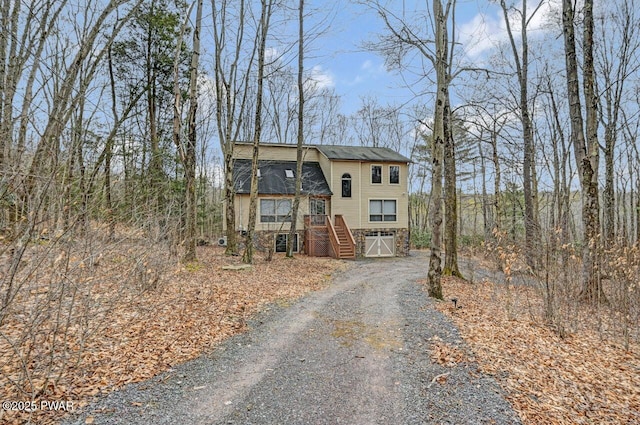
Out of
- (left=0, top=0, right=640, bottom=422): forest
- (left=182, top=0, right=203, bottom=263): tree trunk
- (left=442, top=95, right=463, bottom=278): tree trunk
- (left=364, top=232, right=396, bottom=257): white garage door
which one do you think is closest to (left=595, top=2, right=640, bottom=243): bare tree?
(left=0, top=0, right=640, bottom=422): forest

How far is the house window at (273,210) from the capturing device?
1809 cm

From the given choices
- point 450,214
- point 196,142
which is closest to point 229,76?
point 196,142

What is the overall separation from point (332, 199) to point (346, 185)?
3.91 feet

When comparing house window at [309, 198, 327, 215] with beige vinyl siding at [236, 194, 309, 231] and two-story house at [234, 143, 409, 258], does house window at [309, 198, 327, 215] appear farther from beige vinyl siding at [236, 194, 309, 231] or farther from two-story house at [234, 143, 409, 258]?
beige vinyl siding at [236, 194, 309, 231]

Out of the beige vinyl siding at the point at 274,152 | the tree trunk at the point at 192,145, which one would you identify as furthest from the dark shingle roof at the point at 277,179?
the tree trunk at the point at 192,145

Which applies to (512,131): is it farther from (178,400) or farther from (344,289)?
(178,400)

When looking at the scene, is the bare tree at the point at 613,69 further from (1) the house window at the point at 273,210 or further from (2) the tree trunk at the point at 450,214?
(1) the house window at the point at 273,210

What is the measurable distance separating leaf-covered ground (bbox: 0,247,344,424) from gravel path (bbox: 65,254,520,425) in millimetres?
297

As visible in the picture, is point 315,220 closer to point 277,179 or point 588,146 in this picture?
point 277,179

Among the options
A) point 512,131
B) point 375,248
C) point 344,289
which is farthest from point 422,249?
point 344,289

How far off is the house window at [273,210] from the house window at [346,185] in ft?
10.7

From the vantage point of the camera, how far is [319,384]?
3.87 m

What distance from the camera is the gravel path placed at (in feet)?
10.7

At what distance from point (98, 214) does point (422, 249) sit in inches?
920
